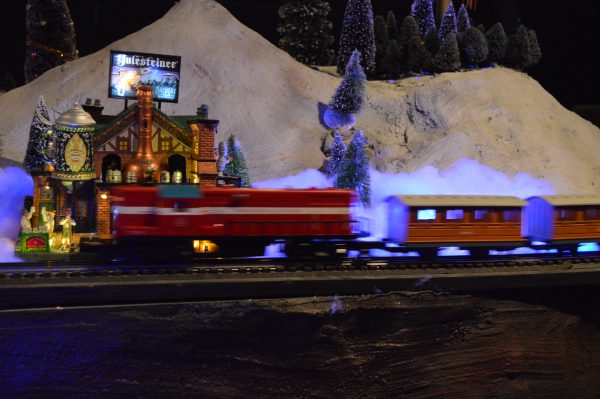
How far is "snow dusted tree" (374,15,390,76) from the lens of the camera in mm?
40062

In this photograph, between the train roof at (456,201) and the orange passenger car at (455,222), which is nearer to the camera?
the orange passenger car at (455,222)

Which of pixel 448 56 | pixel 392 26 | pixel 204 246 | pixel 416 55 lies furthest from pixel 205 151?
pixel 448 56

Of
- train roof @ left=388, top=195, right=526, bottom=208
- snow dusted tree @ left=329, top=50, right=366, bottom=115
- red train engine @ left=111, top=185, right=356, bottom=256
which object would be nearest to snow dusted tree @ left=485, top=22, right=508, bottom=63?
snow dusted tree @ left=329, top=50, right=366, bottom=115

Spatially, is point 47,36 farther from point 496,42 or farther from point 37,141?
point 496,42

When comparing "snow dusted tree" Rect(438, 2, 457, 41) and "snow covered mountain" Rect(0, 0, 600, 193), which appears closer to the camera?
"snow covered mountain" Rect(0, 0, 600, 193)

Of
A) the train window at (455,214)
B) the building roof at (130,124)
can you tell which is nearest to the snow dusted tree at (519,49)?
the train window at (455,214)

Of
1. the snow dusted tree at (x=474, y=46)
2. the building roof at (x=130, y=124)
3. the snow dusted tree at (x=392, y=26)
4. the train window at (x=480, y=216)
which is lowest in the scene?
the train window at (x=480, y=216)

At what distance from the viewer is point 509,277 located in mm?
14898

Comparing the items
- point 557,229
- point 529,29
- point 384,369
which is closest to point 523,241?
point 557,229

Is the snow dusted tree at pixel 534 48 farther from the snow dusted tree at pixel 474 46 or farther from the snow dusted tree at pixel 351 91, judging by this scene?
the snow dusted tree at pixel 351 91

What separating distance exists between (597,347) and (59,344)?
48.4 feet

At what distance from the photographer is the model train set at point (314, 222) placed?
51.8 feet

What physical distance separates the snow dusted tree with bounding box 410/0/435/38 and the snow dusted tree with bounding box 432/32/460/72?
10.2ft

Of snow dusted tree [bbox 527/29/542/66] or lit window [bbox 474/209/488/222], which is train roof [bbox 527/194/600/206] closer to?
lit window [bbox 474/209/488/222]
